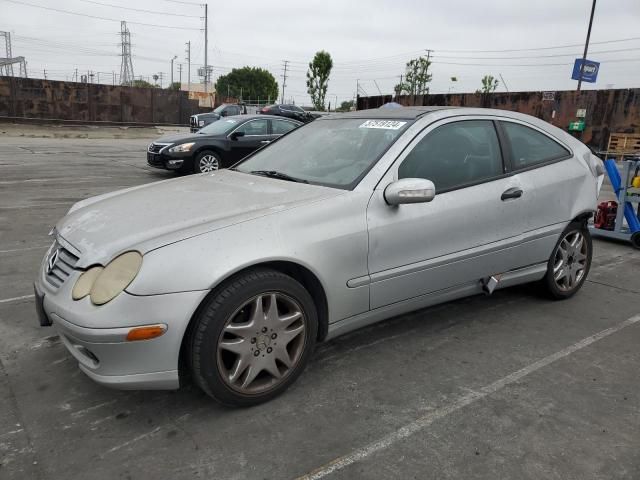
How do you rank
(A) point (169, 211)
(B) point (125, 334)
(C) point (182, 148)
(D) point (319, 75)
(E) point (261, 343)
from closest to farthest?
(B) point (125, 334)
(E) point (261, 343)
(A) point (169, 211)
(C) point (182, 148)
(D) point (319, 75)

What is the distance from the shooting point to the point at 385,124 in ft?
11.3

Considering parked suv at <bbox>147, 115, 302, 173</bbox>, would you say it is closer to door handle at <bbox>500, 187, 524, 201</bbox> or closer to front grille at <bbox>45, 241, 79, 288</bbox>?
door handle at <bbox>500, 187, 524, 201</bbox>

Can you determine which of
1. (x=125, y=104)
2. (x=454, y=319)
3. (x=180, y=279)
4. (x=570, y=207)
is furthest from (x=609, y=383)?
(x=125, y=104)

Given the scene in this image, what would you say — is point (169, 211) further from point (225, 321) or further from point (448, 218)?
A: point (448, 218)

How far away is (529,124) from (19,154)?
610 inches

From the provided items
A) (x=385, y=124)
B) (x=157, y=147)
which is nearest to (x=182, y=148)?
(x=157, y=147)

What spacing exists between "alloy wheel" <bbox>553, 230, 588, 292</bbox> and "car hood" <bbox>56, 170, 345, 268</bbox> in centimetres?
223

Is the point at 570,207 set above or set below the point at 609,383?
above

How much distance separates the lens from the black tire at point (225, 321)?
7.79ft

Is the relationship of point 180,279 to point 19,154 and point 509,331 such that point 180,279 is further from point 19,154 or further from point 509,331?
point 19,154

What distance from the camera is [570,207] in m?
4.02

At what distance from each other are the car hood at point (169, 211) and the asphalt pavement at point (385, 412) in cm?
82

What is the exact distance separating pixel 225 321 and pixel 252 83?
313ft

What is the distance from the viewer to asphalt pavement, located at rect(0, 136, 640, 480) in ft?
7.35
